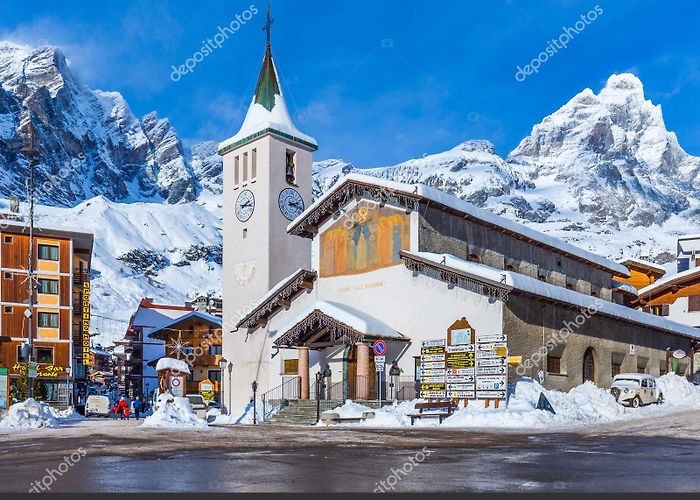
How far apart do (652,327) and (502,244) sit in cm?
859

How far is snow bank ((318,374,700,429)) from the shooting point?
26.4 m

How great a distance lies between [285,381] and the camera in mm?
41656

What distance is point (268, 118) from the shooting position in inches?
2157

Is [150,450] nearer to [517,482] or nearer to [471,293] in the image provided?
[517,482]

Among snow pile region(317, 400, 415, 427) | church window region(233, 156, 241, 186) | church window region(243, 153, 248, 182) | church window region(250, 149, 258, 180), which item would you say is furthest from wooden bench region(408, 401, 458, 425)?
church window region(233, 156, 241, 186)

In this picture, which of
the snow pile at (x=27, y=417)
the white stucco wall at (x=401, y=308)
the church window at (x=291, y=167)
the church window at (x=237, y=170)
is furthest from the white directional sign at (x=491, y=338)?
the church window at (x=237, y=170)

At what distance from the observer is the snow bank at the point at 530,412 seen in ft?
86.6

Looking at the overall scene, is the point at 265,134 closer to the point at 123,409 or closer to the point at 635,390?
the point at 123,409

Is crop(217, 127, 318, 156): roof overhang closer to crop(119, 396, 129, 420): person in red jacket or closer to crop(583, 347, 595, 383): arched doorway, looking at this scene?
crop(119, 396, 129, 420): person in red jacket

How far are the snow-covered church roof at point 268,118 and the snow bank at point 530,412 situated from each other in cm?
2609

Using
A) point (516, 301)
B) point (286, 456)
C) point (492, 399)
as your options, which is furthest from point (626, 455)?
point (516, 301)

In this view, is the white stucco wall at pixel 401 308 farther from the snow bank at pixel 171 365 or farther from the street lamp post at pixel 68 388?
the street lamp post at pixel 68 388

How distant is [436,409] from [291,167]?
2802 centimetres

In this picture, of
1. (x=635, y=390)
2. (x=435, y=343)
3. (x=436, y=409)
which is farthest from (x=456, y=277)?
(x=635, y=390)
